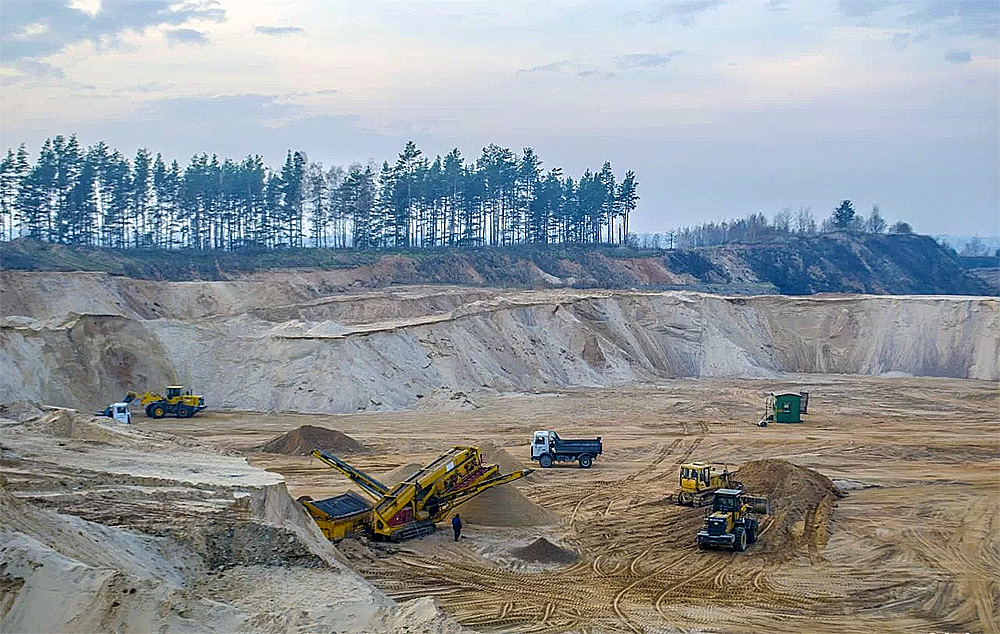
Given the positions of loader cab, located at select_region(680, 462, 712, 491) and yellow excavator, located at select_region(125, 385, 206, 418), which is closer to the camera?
loader cab, located at select_region(680, 462, 712, 491)

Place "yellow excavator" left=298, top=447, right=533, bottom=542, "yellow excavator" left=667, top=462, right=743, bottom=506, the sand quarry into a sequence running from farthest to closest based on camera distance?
"yellow excavator" left=667, top=462, right=743, bottom=506 < "yellow excavator" left=298, top=447, right=533, bottom=542 < the sand quarry

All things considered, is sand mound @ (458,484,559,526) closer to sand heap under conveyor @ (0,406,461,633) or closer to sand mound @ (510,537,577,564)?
sand mound @ (510,537,577,564)

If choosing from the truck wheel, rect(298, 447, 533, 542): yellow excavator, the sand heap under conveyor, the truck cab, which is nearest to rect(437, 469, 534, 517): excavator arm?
rect(298, 447, 533, 542): yellow excavator

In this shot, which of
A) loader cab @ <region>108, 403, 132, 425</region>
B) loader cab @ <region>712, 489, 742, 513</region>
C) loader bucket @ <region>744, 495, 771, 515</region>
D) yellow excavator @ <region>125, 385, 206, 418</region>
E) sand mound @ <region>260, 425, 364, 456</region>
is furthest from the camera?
yellow excavator @ <region>125, 385, 206, 418</region>

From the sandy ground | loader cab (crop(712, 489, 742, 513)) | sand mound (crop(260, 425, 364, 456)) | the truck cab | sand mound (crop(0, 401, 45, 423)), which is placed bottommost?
the sandy ground

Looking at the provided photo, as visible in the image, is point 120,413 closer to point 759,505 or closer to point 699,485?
point 699,485

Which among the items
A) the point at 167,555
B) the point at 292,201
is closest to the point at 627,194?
the point at 292,201

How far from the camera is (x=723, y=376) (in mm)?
52938

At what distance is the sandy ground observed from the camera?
1756 centimetres

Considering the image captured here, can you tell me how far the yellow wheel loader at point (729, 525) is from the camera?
21.0m

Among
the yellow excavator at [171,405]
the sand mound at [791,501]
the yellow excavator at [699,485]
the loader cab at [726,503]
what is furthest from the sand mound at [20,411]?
the sand mound at [791,501]

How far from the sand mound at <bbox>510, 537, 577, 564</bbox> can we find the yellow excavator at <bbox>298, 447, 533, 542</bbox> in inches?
77.9

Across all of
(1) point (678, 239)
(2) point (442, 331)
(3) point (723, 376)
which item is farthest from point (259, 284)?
(1) point (678, 239)

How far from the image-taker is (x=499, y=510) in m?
22.5
